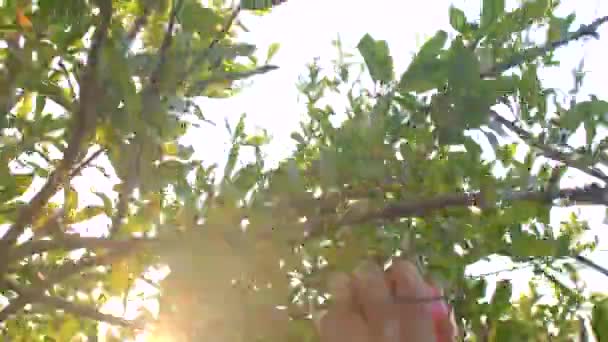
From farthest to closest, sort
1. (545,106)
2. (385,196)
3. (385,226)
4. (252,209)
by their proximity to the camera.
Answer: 1. (545,106)
2. (385,196)
3. (385,226)
4. (252,209)

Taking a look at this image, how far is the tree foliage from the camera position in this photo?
3.79 ft

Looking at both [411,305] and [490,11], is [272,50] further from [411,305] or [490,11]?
[411,305]

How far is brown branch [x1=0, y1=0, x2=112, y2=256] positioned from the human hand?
61 centimetres

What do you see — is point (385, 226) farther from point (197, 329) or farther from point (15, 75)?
point (15, 75)

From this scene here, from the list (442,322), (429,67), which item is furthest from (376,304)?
(429,67)

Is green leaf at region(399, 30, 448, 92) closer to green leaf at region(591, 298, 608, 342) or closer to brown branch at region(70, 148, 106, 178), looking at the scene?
green leaf at region(591, 298, 608, 342)

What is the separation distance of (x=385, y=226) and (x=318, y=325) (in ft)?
0.92

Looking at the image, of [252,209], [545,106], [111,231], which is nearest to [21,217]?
[111,231]

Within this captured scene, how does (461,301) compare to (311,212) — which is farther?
(461,301)

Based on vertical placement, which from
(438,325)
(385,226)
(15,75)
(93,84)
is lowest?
(438,325)

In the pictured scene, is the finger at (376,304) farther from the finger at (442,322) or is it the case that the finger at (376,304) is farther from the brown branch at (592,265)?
the brown branch at (592,265)

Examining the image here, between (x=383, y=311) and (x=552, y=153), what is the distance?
0.77 m

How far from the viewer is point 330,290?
129 centimetres

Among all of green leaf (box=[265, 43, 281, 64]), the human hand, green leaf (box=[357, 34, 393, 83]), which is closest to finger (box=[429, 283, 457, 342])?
the human hand
